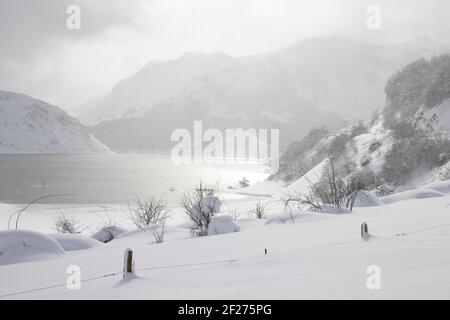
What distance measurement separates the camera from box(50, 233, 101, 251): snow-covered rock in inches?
292

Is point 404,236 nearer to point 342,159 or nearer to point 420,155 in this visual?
point 420,155

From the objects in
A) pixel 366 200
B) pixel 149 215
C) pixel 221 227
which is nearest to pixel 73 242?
pixel 221 227

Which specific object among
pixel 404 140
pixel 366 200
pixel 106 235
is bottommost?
pixel 106 235

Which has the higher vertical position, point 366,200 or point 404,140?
point 404,140

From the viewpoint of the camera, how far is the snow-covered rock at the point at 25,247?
5781 mm

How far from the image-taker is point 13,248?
232 inches

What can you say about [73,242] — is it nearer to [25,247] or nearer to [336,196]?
[25,247]

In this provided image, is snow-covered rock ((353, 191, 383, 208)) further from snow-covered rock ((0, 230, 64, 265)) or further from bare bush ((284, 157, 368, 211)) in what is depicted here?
snow-covered rock ((0, 230, 64, 265))

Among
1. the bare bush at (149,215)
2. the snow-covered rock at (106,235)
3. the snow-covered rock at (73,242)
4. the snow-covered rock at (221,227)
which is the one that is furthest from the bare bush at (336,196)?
the snow-covered rock at (106,235)

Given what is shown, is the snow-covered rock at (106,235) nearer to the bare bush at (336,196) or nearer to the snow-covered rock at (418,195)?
the bare bush at (336,196)

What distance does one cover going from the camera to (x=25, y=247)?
19.7ft

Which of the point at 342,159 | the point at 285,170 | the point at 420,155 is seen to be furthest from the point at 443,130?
the point at 285,170

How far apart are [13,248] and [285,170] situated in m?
59.5

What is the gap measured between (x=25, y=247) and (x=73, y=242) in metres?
1.56
